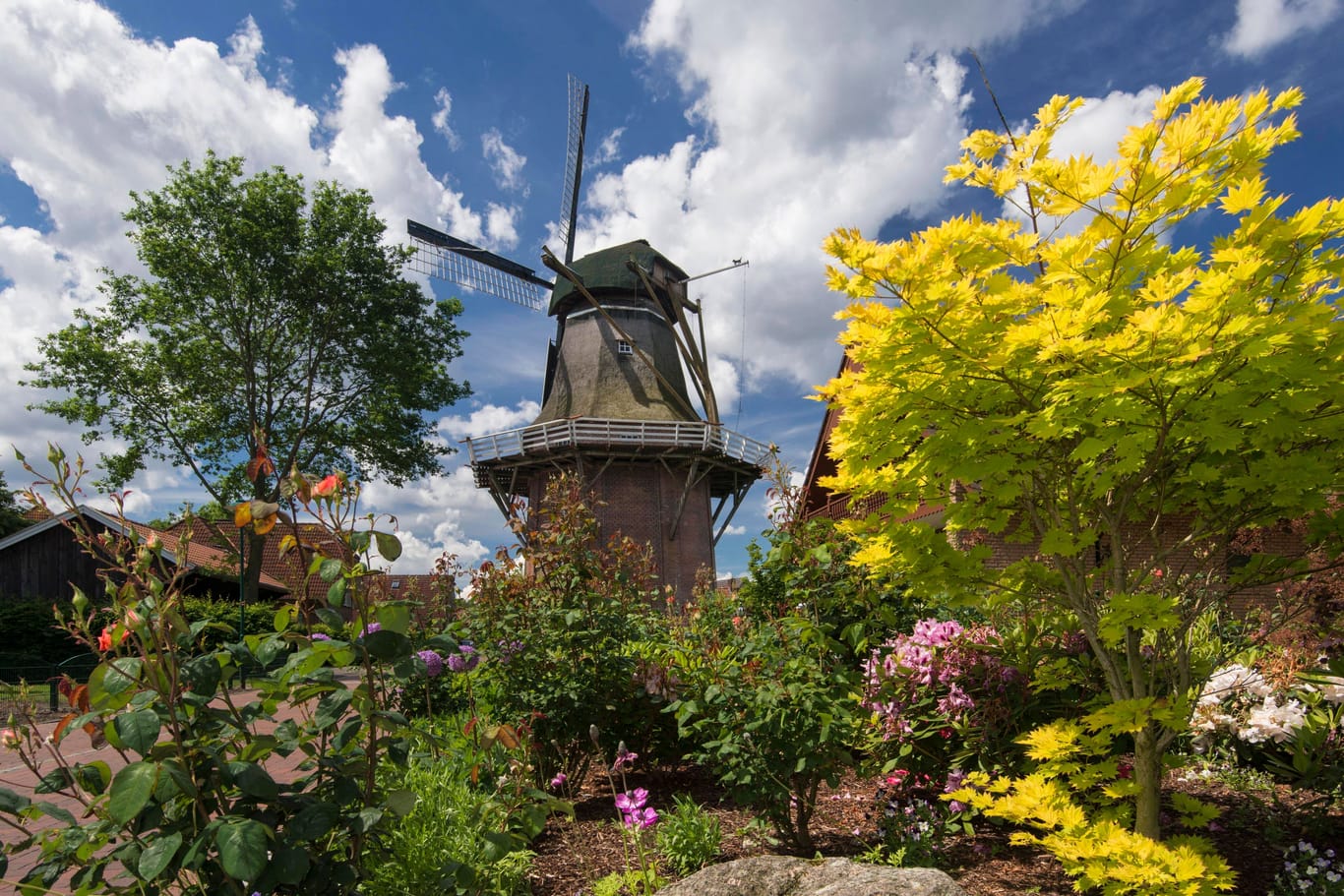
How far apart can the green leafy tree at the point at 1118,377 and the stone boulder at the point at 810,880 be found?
1.34 meters

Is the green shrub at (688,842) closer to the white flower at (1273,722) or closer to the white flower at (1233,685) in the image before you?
the white flower at (1233,685)

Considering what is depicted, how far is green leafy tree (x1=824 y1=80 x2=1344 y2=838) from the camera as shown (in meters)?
2.98

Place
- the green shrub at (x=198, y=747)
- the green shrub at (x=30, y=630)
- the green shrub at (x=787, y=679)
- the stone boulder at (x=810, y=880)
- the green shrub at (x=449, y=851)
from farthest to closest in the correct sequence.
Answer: the green shrub at (x=30, y=630) → the green shrub at (x=787, y=679) → the green shrub at (x=449, y=851) → the stone boulder at (x=810, y=880) → the green shrub at (x=198, y=747)

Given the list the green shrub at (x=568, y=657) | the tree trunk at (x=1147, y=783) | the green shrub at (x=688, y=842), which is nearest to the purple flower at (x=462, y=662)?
the green shrub at (x=568, y=657)

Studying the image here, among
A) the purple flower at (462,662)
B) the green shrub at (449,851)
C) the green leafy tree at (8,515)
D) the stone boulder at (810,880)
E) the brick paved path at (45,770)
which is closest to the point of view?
the stone boulder at (810,880)

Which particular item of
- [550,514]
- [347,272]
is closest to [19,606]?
[347,272]

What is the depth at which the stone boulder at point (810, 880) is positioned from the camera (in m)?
2.78

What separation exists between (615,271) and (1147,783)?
2506 centimetres

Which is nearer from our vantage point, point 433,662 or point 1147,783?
point 1147,783

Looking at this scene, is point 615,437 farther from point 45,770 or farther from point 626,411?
point 45,770

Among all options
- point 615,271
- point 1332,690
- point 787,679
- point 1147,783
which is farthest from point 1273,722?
point 615,271

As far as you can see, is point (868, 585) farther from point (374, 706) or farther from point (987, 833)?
point (374, 706)

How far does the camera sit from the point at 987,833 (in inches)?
173

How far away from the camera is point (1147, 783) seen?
3.70 meters
